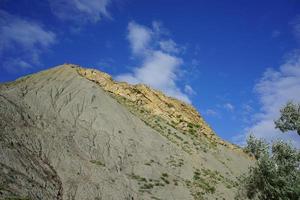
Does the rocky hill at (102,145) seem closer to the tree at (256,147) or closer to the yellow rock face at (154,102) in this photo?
the yellow rock face at (154,102)

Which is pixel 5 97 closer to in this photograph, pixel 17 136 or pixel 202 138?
pixel 17 136

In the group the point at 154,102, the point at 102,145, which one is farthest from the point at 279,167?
the point at 154,102

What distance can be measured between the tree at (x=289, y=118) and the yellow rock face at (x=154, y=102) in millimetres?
45875

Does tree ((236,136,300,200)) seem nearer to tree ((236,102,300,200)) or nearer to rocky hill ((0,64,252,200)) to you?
tree ((236,102,300,200))

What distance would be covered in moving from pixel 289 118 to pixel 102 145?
31.4 metres

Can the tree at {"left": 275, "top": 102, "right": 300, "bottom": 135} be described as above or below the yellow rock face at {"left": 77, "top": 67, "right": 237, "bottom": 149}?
below

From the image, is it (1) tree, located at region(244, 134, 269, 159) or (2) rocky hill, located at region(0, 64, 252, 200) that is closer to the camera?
(1) tree, located at region(244, 134, 269, 159)

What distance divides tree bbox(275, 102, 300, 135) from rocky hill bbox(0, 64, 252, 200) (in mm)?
21345

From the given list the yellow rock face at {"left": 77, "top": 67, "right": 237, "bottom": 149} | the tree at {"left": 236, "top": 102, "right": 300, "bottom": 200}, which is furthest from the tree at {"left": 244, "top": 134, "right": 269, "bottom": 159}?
the yellow rock face at {"left": 77, "top": 67, "right": 237, "bottom": 149}

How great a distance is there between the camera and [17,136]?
4500 centimetres

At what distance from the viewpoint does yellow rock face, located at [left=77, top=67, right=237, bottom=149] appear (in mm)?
75750

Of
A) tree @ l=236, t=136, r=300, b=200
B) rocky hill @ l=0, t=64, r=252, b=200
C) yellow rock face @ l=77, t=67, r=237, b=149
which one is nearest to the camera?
tree @ l=236, t=136, r=300, b=200

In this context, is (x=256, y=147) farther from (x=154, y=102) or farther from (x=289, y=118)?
(x=154, y=102)

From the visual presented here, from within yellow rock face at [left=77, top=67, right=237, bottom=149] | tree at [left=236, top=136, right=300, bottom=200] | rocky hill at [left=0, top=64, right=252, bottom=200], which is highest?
yellow rock face at [left=77, top=67, right=237, bottom=149]
